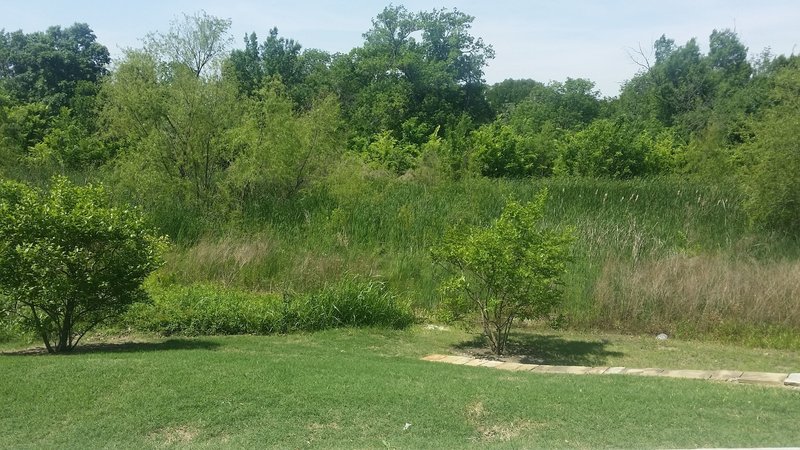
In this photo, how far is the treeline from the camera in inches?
644

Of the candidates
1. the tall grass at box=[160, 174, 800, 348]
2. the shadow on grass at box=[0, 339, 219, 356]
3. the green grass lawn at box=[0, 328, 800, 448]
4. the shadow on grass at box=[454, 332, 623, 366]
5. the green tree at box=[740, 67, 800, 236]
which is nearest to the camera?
the green grass lawn at box=[0, 328, 800, 448]

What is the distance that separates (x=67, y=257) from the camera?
7875mm

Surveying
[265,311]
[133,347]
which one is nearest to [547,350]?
[265,311]

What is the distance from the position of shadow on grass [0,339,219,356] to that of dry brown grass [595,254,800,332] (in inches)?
253

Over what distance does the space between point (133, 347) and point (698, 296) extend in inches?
336

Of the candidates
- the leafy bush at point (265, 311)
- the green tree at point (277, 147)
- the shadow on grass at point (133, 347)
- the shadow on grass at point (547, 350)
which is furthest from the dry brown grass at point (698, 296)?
the green tree at point (277, 147)

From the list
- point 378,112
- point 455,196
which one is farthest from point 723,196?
point 378,112

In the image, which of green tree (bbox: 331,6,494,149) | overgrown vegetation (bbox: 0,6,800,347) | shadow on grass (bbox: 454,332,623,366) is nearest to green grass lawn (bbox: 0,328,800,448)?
shadow on grass (bbox: 454,332,623,366)

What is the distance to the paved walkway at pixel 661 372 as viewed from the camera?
733 centimetres

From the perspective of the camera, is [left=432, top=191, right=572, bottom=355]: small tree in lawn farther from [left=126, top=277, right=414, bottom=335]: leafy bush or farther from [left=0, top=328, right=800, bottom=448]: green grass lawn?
[left=0, top=328, right=800, bottom=448]: green grass lawn

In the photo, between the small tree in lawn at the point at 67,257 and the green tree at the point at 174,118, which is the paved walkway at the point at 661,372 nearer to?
the small tree in lawn at the point at 67,257

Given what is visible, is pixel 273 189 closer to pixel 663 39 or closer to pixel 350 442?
pixel 350 442

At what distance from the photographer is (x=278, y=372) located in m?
6.80

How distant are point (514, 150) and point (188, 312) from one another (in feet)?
77.9
